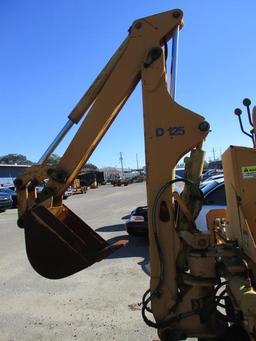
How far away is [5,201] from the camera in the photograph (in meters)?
26.4

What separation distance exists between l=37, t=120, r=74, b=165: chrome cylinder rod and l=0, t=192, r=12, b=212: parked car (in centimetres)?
2282

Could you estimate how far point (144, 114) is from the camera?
12.8 feet

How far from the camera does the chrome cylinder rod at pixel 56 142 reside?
4258 mm

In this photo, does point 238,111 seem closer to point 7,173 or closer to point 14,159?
point 7,173

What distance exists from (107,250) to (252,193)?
4.56 feet

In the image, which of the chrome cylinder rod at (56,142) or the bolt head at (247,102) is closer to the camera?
the chrome cylinder rod at (56,142)

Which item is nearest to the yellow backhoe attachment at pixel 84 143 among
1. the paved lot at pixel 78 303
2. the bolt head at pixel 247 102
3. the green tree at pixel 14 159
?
the bolt head at pixel 247 102

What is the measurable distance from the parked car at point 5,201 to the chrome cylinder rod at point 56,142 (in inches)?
899

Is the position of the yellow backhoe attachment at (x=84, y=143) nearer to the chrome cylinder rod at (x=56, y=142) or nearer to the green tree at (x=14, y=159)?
the chrome cylinder rod at (x=56, y=142)

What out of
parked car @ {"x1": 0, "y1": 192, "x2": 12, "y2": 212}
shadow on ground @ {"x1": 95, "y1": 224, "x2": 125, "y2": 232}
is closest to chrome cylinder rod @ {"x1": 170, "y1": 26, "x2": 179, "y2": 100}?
shadow on ground @ {"x1": 95, "y1": 224, "x2": 125, "y2": 232}

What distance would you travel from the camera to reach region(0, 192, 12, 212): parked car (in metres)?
26.2

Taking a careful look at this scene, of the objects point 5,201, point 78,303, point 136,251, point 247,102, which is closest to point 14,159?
point 5,201

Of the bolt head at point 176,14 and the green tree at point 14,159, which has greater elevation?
the green tree at point 14,159

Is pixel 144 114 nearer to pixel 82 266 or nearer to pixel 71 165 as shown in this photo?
pixel 71 165
